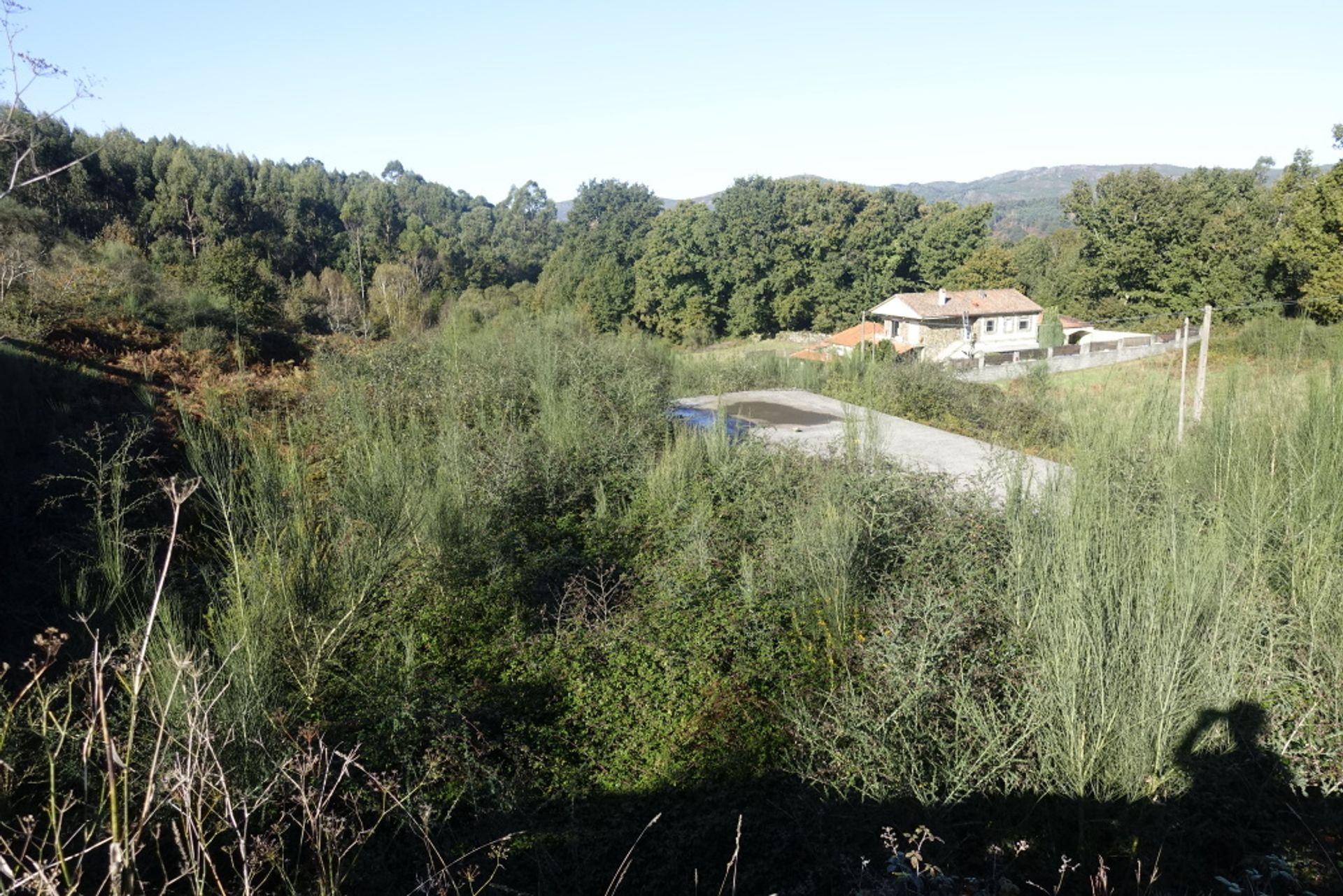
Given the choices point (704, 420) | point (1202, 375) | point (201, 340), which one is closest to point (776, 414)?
point (704, 420)

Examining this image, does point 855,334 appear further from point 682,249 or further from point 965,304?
point 682,249

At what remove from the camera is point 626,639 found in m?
4.62

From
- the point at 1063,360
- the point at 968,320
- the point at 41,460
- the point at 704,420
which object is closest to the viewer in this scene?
the point at 41,460

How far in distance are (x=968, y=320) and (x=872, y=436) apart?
31.1 metres

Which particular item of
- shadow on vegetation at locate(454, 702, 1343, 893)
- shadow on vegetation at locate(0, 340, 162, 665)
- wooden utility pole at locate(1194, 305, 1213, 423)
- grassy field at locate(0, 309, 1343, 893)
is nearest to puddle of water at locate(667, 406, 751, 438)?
grassy field at locate(0, 309, 1343, 893)

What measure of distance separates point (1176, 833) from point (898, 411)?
32.1 ft

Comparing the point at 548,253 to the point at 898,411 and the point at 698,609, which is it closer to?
the point at 898,411

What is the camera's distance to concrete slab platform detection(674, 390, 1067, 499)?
237 inches

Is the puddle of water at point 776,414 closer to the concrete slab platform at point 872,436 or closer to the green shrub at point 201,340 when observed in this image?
the concrete slab platform at point 872,436

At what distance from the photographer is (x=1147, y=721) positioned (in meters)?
2.86

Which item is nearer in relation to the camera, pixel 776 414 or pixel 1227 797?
pixel 1227 797

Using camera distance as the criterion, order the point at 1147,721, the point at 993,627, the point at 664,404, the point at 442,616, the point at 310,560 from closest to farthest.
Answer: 1. the point at 1147,721
2. the point at 993,627
3. the point at 310,560
4. the point at 442,616
5. the point at 664,404

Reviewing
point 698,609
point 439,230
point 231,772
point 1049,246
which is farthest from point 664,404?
point 439,230

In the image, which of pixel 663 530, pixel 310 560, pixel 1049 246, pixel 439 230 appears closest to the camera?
pixel 310 560
